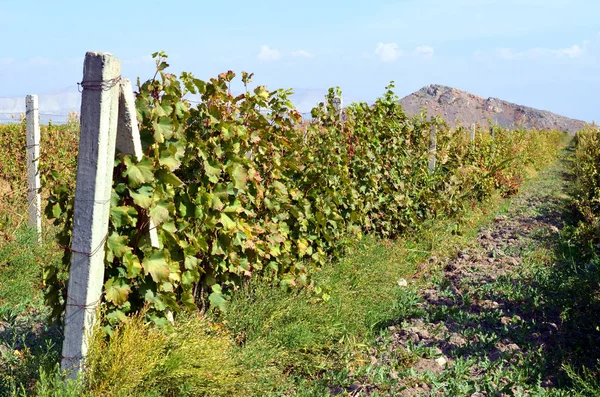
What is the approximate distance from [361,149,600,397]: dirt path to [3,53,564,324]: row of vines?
1163 millimetres

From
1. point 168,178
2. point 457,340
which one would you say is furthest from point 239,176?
point 457,340

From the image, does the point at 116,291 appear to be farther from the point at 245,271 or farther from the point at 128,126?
the point at 245,271

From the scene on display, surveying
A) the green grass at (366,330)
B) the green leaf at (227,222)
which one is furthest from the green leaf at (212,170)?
the green grass at (366,330)

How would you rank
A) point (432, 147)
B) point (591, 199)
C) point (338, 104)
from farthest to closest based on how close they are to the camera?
point (591, 199) < point (432, 147) < point (338, 104)

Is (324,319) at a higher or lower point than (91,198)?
lower

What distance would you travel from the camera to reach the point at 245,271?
4352 mm

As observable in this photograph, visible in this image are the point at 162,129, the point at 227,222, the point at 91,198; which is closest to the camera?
the point at 91,198

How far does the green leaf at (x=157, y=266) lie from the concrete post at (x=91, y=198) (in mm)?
303

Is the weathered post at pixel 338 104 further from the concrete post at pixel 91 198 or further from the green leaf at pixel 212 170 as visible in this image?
the concrete post at pixel 91 198

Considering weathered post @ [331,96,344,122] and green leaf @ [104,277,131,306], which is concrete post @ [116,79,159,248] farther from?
weathered post @ [331,96,344,122]

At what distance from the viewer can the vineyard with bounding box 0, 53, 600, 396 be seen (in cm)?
331

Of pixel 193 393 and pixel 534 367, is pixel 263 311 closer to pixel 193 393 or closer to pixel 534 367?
pixel 193 393

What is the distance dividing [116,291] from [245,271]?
1.25 metres

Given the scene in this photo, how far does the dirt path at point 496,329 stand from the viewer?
163 inches
